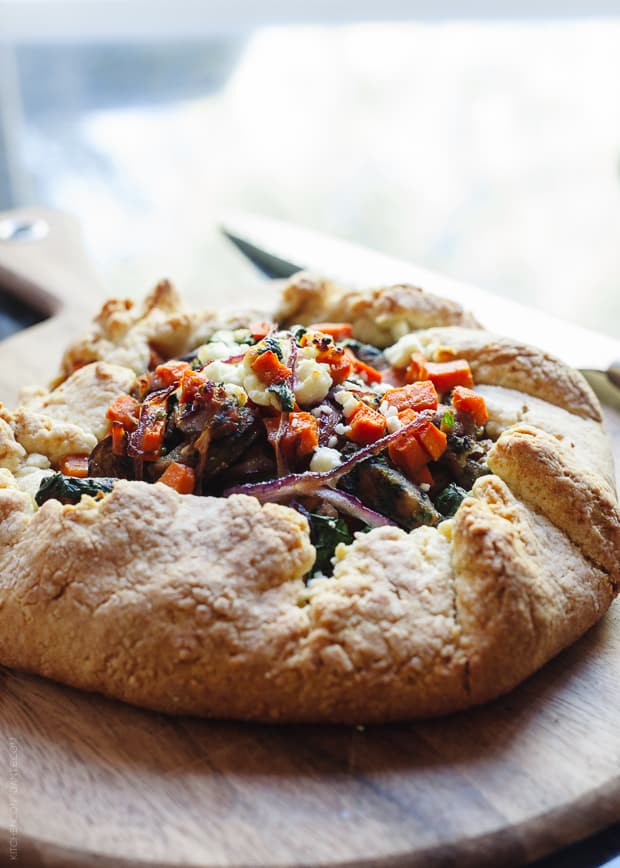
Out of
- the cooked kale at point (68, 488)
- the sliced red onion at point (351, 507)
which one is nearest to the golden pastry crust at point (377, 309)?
the sliced red onion at point (351, 507)

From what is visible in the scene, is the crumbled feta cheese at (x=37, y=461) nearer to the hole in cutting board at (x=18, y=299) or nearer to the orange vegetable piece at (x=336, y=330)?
the orange vegetable piece at (x=336, y=330)

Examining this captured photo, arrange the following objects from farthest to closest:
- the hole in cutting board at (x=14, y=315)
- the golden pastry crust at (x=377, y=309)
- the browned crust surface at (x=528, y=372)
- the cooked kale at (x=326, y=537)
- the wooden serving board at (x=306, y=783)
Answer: the hole in cutting board at (x=14, y=315), the golden pastry crust at (x=377, y=309), the browned crust surface at (x=528, y=372), the cooked kale at (x=326, y=537), the wooden serving board at (x=306, y=783)

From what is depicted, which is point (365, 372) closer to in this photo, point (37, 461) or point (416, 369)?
point (416, 369)

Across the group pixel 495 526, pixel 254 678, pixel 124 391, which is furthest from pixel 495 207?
pixel 254 678

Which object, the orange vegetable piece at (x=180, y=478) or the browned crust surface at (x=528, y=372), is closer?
the orange vegetable piece at (x=180, y=478)

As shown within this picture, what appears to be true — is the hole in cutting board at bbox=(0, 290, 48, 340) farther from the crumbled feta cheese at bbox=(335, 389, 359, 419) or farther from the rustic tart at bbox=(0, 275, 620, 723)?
the crumbled feta cheese at bbox=(335, 389, 359, 419)

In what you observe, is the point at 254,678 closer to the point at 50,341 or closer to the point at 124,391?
the point at 124,391

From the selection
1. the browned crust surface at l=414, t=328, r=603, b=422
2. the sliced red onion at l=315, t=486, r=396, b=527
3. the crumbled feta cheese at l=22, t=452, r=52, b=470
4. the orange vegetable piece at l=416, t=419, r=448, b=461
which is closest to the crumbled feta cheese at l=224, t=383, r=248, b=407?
the sliced red onion at l=315, t=486, r=396, b=527
